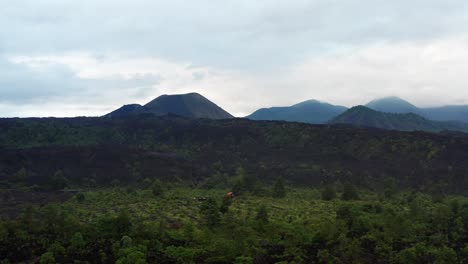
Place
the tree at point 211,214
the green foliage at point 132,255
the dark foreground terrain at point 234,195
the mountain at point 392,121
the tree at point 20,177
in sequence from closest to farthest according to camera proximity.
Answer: the green foliage at point 132,255 → the dark foreground terrain at point 234,195 → the tree at point 211,214 → the tree at point 20,177 → the mountain at point 392,121

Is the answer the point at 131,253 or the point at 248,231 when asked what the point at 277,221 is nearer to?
the point at 248,231

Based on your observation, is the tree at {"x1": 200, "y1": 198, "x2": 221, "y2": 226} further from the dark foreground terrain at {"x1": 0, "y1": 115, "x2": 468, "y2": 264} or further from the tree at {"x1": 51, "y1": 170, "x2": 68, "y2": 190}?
the tree at {"x1": 51, "y1": 170, "x2": 68, "y2": 190}

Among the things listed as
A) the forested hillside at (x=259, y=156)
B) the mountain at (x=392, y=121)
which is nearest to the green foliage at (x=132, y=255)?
the forested hillside at (x=259, y=156)

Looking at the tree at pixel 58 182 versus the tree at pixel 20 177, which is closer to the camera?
the tree at pixel 58 182

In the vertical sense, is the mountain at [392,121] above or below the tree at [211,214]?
Answer: above

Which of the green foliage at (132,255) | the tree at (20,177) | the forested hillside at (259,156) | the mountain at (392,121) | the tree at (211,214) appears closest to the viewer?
the green foliage at (132,255)

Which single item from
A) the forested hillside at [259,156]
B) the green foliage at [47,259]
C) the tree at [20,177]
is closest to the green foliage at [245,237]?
the green foliage at [47,259]

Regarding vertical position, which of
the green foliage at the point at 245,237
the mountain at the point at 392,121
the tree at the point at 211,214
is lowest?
the green foliage at the point at 245,237

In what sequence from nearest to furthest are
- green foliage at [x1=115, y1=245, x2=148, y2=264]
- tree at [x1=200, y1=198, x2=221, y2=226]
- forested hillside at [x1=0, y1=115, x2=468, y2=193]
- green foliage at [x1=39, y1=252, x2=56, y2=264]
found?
green foliage at [x1=115, y1=245, x2=148, y2=264] < green foliage at [x1=39, y1=252, x2=56, y2=264] < tree at [x1=200, y1=198, x2=221, y2=226] < forested hillside at [x1=0, y1=115, x2=468, y2=193]

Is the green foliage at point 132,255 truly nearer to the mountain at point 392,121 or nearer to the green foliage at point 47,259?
the green foliage at point 47,259

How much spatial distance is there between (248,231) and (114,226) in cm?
→ 913

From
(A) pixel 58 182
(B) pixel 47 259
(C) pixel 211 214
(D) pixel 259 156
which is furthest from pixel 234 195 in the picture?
(D) pixel 259 156

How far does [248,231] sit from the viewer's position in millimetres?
31078

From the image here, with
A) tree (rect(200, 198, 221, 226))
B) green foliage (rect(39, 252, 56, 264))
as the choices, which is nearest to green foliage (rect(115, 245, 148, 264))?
green foliage (rect(39, 252, 56, 264))
